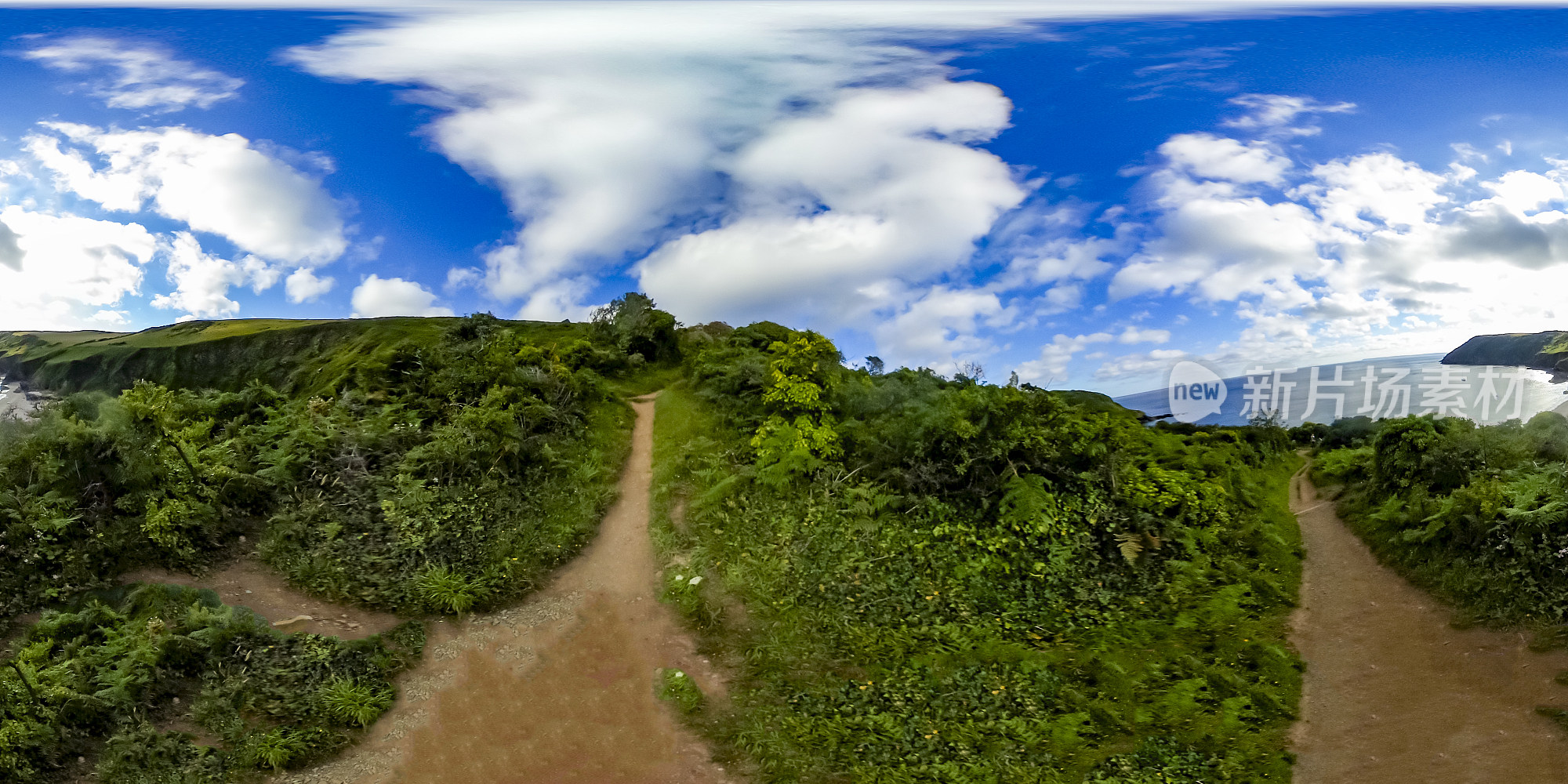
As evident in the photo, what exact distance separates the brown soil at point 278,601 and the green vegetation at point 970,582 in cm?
470

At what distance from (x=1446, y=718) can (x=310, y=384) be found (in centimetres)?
2195

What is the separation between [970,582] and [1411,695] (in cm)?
590

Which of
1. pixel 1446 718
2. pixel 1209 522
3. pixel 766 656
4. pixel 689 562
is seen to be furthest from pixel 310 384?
pixel 1446 718

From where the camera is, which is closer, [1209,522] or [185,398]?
[1209,522]

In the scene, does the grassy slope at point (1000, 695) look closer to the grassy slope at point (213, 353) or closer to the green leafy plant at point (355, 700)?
the green leafy plant at point (355, 700)

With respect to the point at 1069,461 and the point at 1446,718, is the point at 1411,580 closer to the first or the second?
the point at 1446,718

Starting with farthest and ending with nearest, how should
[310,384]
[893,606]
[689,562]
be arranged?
1. [310,384]
2. [689,562]
3. [893,606]

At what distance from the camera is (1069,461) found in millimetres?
15555

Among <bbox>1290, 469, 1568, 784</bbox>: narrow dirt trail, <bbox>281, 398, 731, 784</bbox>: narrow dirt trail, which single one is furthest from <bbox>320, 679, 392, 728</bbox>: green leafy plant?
<bbox>1290, 469, 1568, 784</bbox>: narrow dirt trail

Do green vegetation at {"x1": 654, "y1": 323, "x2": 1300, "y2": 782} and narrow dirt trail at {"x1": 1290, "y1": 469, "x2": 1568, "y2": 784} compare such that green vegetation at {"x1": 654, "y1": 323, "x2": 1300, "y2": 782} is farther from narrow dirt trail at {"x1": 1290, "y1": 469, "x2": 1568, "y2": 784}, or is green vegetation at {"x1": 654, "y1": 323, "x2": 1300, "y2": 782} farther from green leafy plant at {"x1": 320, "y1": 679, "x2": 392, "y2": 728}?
green leafy plant at {"x1": 320, "y1": 679, "x2": 392, "y2": 728}

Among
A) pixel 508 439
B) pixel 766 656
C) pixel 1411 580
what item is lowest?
pixel 766 656

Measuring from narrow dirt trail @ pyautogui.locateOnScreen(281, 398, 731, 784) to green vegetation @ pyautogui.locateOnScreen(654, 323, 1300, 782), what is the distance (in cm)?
54

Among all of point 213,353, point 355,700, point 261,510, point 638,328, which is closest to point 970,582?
point 355,700

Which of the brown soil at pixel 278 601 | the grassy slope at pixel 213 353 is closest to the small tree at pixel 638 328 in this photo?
the grassy slope at pixel 213 353
